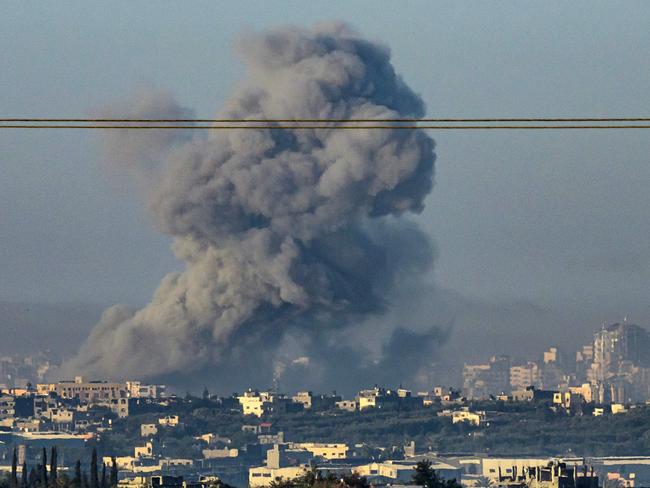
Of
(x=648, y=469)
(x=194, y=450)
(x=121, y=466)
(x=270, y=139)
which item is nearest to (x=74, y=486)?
(x=270, y=139)

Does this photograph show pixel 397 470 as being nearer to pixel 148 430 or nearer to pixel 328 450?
pixel 328 450

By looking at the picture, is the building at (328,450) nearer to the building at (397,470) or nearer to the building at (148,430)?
the building at (397,470)

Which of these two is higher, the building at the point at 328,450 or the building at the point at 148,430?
the building at the point at 148,430

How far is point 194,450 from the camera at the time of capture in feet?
621

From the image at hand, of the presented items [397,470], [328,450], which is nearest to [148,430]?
[328,450]

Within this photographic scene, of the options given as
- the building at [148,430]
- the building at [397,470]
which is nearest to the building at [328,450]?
the building at [397,470]

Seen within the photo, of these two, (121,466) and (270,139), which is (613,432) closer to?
(121,466)

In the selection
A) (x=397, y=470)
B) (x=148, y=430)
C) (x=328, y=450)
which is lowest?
(x=397, y=470)

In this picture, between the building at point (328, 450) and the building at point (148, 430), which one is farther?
the building at point (148, 430)

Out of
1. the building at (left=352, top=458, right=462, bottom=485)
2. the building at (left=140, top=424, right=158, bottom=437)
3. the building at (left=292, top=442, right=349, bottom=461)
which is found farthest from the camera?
the building at (left=140, top=424, right=158, bottom=437)

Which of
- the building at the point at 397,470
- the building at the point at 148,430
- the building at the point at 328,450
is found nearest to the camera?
the building at the point at 397,470

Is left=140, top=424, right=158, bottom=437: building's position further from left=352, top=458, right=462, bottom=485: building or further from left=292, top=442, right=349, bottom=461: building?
left=352, top=458, right=462, bottom=485: building

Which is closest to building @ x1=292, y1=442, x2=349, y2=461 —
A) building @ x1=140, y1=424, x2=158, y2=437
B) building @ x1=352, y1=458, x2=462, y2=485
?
building @ x1=352, y1=458, x2=462, y2=485

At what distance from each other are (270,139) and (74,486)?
62999 millimetres
